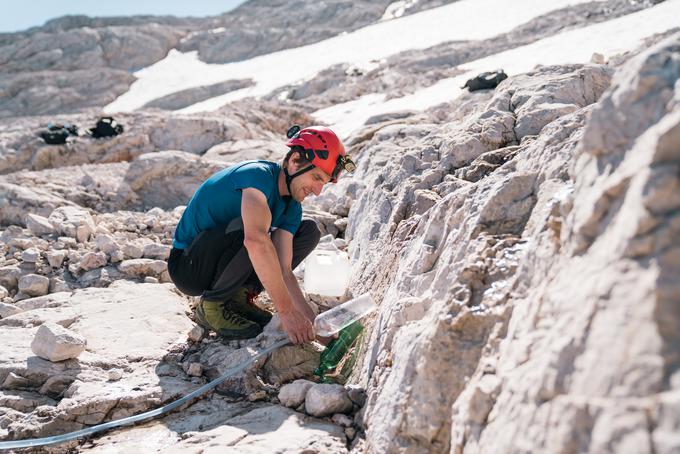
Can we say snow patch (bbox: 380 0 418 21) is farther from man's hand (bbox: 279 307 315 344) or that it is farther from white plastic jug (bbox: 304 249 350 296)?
man's hand (bbox: 279 307 315 344)

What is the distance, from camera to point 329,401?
2877 mm

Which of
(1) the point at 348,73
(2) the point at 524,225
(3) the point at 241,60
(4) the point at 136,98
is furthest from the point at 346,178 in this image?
(3) the point at 241,60

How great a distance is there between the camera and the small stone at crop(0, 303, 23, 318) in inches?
174

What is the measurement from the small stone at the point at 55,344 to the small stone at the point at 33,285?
1.72 metres

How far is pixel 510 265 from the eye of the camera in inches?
89.9

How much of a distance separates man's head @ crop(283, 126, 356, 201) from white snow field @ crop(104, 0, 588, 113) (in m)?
22.7

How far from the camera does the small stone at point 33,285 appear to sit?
16.7 ft

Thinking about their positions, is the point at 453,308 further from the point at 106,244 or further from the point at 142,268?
the point at 106,244

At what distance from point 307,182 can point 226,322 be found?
4.12 ft

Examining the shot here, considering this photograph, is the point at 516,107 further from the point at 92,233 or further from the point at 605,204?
the point at 92,233

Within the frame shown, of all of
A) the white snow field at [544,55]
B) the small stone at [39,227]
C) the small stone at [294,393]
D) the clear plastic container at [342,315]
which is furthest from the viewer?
the white snow field at [544,55]

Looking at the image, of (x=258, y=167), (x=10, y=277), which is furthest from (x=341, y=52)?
(x=258, y=167)

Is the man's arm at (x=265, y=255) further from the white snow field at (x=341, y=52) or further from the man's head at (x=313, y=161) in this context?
the white snow field at (x=341, y=52)

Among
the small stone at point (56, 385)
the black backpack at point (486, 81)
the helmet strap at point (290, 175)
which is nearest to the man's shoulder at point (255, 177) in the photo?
the helmet strap at point (290, 175)
